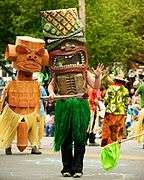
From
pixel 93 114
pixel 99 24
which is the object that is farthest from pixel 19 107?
pixel 99 24

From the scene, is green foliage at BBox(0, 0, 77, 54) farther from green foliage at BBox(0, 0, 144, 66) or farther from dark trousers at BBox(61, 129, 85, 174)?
dark trousers at BBox(61, 129, 85, 174)

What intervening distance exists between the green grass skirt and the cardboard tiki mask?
0.53 feet

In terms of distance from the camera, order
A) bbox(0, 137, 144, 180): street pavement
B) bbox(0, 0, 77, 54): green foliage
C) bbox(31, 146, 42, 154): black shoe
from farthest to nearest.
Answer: bbox(0, 0, 77, 54): green foliage → bbox(31, 146, 42, 154): black shoe → bbox(0, 137, 144, 180): street pavement

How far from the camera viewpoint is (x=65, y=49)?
40.2 feet

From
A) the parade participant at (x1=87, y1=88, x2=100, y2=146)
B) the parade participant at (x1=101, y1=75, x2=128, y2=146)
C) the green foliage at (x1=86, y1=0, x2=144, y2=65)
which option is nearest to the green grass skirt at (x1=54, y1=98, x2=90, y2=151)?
the parade participant at (x1=101, y1=75, x2=128, y2=146)

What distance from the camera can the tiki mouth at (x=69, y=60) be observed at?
481 inches

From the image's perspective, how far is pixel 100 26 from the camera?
1542 inches

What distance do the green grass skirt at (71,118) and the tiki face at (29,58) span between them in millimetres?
2624

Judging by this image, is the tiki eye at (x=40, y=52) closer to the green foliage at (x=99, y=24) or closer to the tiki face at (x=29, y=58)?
the tiki face at (x=29, y=58)

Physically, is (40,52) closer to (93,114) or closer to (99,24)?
(93,114)

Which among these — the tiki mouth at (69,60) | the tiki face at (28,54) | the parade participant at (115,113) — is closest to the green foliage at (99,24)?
the parade participant at (115,113)

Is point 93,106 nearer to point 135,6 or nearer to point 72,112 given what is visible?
point 72,112

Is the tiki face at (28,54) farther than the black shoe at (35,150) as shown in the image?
No

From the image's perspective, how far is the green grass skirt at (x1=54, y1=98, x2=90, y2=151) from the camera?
12.1m
